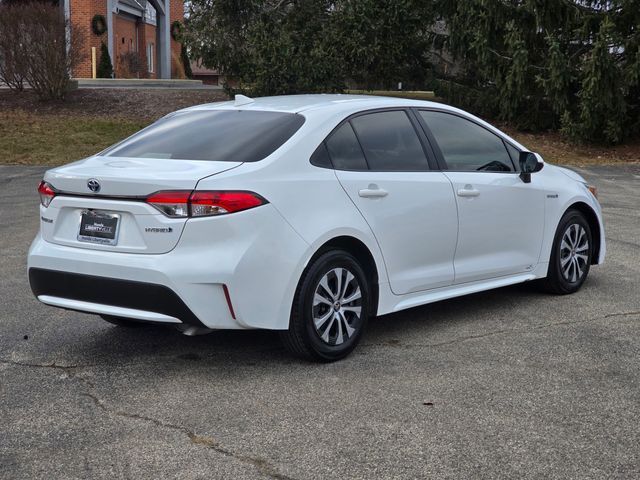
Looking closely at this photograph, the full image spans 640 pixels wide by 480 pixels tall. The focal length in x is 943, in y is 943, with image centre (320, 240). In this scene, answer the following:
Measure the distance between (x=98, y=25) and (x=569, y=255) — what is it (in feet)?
111

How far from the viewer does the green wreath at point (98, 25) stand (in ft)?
125

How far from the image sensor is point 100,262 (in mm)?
5293

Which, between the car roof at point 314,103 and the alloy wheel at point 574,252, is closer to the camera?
the car roof at point 314,103

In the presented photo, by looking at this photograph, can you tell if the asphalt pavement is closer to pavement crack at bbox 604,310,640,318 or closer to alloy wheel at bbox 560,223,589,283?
pavement crack at bbox 604,310,640,318

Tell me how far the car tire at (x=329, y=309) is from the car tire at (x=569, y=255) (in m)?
2.23

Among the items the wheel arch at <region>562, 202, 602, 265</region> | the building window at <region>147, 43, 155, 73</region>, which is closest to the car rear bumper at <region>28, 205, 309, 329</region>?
the wheel arch at <region>562, 202, 602, 265</region>

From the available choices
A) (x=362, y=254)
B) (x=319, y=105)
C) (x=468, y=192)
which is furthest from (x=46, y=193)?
(x=468, y=192)

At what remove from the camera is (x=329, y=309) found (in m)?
5.63

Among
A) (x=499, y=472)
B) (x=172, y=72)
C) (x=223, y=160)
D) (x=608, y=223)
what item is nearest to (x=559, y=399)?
(x=499, y=472)

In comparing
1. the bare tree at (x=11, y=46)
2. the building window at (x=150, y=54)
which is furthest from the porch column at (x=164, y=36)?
the bare tree at (x=11, y=46)

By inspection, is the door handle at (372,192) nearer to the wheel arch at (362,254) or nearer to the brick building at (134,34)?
the wheel arch at (362,254)

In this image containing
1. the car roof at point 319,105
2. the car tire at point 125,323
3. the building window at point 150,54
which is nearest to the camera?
the car roof at point 319,105

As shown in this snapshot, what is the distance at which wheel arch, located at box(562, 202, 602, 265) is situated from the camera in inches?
307

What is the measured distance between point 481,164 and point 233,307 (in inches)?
102
